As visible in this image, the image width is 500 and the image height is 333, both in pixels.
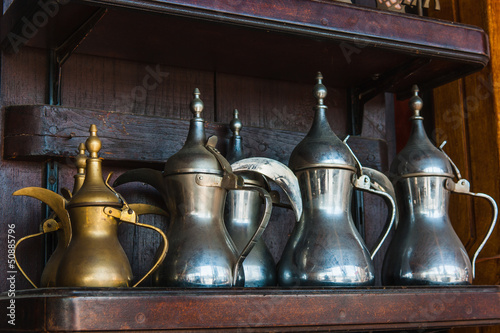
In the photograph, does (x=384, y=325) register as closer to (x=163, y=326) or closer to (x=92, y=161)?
(x=163, y=326)

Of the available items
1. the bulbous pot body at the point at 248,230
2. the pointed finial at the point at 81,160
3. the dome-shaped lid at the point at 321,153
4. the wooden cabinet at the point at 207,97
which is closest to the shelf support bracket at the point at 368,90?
the wooden cabinet at the point at 207,97

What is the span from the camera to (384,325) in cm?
79

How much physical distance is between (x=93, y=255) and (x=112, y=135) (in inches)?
11.1

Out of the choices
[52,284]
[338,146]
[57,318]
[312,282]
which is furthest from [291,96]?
[57,318]

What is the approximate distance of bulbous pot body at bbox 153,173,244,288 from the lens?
30.7 inches

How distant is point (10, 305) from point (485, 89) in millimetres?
887

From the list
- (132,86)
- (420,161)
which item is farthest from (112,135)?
(420,161)

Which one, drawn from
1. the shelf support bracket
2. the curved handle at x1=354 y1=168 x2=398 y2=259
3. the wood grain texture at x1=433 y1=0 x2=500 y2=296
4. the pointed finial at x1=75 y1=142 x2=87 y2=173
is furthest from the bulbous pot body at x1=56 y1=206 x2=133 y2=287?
the wood grain texture at x1=433 y1=0 x2=500 y2=296

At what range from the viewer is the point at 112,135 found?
1.00 meters

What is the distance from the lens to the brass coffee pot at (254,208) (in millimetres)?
876

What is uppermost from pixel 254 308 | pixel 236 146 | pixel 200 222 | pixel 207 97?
pixel 207 97

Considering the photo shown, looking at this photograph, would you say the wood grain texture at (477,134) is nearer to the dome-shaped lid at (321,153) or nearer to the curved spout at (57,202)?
the dome-shaped lid at (321,153)

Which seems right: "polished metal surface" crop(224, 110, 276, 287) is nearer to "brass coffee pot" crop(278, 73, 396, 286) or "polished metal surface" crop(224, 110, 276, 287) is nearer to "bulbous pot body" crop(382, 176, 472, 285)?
"brass coffee pot" crop(278, 73, 396, 286)

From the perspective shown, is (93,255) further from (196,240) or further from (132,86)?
(132,86)
